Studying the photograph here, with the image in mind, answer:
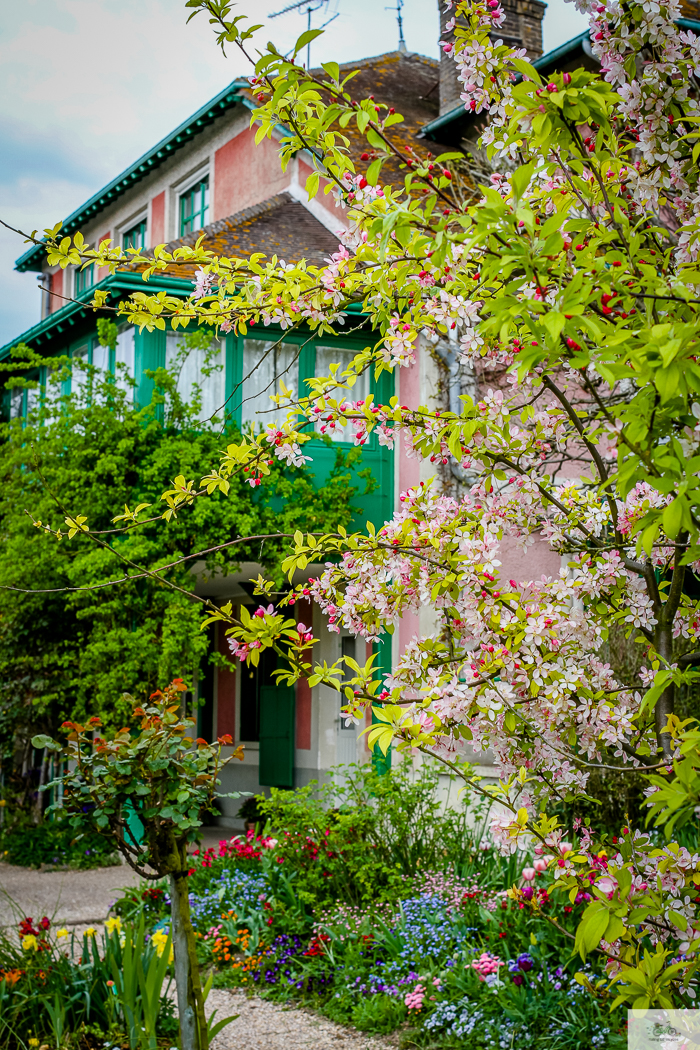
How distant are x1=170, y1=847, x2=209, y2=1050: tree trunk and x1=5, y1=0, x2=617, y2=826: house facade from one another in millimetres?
5461

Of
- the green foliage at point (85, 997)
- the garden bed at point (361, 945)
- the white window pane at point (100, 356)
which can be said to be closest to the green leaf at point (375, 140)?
the garden bed at point (361, 945)

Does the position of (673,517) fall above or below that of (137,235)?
below

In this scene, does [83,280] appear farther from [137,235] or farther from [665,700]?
[665,700]

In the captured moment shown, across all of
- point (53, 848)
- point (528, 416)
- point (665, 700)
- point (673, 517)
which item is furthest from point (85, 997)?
point (53, 848)

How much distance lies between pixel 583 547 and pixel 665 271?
3.39 ft

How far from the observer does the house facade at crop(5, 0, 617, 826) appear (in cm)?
1041

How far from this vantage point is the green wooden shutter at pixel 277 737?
11.5 m

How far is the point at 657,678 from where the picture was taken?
1762 millimetres

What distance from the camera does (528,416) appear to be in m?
2.64

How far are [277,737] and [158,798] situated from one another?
8.37m

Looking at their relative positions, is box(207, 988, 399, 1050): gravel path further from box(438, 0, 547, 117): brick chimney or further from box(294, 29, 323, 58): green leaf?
box(438, 0, 547, 117): brick chimney

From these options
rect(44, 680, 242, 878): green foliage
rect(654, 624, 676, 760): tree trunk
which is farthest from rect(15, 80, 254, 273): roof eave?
rect(654, 624, 676, 760): tree trunk

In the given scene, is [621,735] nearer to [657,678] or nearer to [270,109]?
[657,678]

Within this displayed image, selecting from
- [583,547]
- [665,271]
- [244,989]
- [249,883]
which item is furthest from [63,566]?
[665,271]
